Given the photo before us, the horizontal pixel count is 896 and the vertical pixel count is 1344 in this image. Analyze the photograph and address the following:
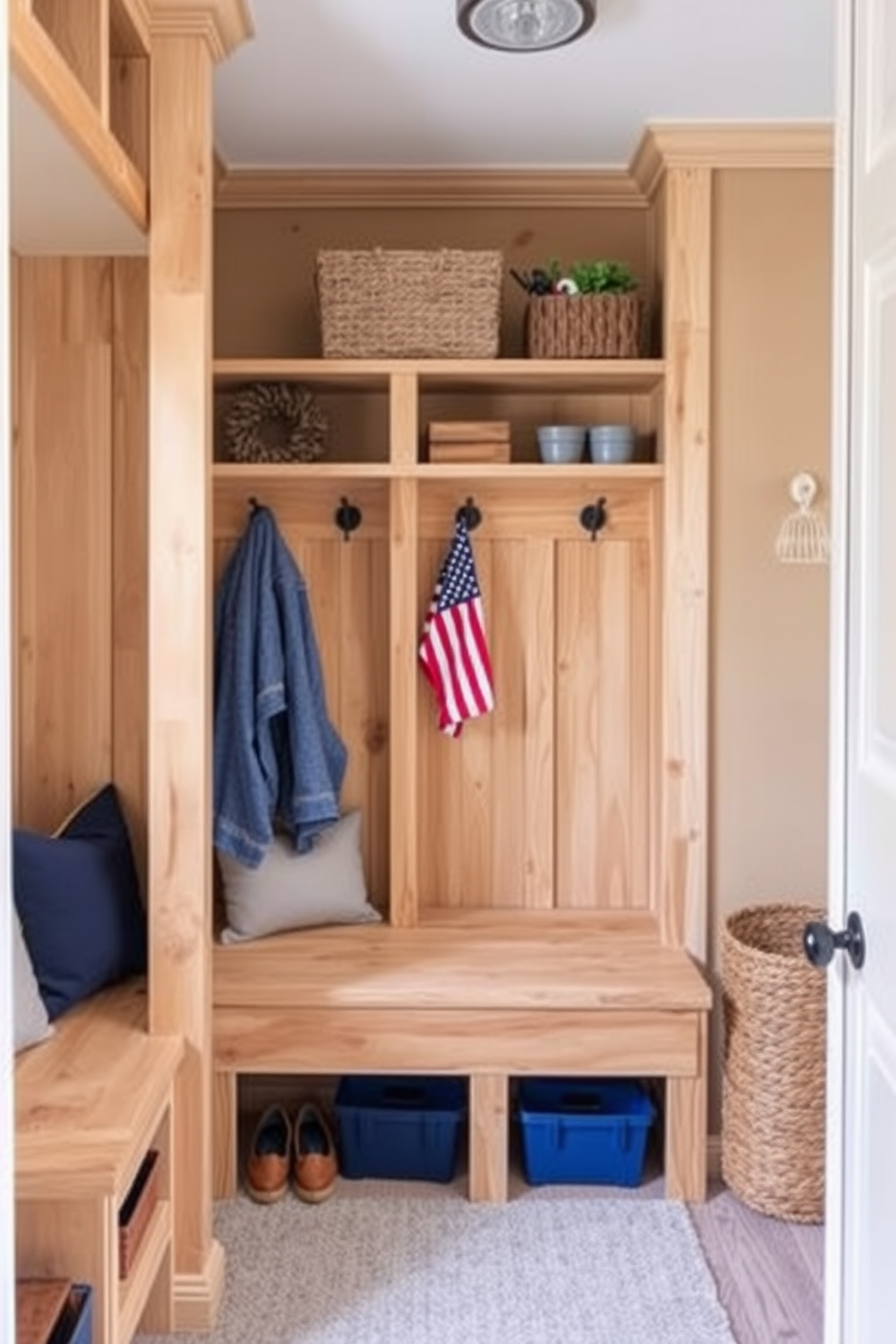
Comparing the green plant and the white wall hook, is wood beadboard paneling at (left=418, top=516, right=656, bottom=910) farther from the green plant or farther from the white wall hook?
the green plant

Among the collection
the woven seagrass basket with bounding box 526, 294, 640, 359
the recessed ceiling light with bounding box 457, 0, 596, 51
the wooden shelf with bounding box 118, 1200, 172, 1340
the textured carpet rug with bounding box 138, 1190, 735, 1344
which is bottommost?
the textured carpet rug with bounding box 138, 1190, 735, 1344

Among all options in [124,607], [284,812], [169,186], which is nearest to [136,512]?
[124,607]

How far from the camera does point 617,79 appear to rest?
8.79 feet

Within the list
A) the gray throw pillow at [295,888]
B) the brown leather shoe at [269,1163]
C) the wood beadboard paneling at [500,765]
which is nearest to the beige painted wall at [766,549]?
the wood beadboard paneling at [500,765]

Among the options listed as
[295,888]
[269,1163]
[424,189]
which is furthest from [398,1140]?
[424,189]

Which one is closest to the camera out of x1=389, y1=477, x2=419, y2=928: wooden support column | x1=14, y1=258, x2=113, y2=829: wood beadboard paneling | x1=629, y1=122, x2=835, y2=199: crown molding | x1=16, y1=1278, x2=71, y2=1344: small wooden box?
x1=16, y1=1278, x2=71, y2=1344: small wooden box

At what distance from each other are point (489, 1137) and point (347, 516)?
5.13 feet

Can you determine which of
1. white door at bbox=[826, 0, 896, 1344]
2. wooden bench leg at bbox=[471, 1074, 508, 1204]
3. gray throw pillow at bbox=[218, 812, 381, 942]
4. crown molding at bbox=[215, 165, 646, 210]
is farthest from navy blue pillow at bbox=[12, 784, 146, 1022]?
crown molding at bbox=[215, 165, 646, 210]

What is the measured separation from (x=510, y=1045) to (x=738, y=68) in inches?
84.7

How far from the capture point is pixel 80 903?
8.11 ft

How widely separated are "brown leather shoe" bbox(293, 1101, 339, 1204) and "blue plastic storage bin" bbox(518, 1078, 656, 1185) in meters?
0.46

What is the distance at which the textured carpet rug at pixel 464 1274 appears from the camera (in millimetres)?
2383

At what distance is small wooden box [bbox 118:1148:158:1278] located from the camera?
2.07 metres

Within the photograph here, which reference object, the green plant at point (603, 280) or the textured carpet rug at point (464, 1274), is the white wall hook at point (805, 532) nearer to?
the green plant at point (603, 280)
